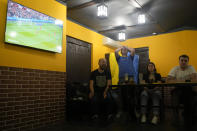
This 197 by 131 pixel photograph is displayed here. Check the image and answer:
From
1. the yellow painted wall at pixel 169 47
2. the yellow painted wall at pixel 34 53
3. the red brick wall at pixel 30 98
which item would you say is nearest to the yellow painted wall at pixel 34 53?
the yellow painted wall at pixel 34 53

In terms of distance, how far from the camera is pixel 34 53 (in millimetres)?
2816

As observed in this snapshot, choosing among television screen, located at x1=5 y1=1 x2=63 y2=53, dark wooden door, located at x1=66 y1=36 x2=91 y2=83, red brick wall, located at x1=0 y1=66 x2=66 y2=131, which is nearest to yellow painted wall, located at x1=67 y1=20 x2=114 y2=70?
dark wooden door, located at x1=66 y1=36 x2=91 y2=83

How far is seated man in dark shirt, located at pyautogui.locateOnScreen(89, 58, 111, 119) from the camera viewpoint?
3262mm

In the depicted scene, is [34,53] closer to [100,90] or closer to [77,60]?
[100,90]

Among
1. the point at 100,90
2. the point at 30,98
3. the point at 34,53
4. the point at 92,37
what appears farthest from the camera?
the point at 92,37

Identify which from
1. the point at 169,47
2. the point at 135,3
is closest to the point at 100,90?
the point at 135,3

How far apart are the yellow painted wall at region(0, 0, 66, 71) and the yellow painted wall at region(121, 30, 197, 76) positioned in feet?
11.1

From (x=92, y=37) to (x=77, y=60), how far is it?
96 cm

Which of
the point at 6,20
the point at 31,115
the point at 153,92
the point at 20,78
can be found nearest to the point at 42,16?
the point at 6,20

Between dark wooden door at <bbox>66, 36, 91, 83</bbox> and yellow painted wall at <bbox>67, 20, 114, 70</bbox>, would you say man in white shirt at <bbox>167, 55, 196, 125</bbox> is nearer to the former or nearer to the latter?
dark wooden door at <bbox>66, 36, 91, 83</bbox>

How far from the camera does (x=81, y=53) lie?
4.70 meters

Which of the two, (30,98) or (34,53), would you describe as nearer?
(30,98)

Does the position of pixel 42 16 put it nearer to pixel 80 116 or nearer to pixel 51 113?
pixel 51 113

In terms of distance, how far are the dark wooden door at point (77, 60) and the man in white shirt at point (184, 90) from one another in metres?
2.33
